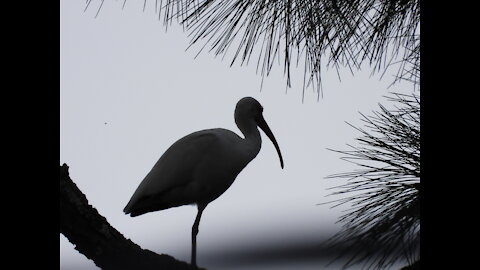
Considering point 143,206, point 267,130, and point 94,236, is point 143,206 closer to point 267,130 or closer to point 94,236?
point 267,130

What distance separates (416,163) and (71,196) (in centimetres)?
83

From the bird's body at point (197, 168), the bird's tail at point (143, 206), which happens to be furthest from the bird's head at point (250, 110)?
the bird's tail at point (143, 206)

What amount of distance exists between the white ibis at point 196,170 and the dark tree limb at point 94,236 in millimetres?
1006

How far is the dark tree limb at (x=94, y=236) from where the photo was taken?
169 centimetres

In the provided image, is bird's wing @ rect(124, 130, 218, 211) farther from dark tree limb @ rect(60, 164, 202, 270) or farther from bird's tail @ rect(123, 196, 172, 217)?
dark tree limb @ rect(60, 164, 202, 270)

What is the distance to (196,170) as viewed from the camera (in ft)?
10.2

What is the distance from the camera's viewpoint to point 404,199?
1.67 meters

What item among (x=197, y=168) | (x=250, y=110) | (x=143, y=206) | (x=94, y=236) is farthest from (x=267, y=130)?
(x=94, y=236)

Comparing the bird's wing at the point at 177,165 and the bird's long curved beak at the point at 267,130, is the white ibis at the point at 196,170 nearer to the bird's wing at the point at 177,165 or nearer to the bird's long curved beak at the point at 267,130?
the bird's wing at the point at 177,165

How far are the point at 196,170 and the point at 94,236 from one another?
1.35 metres

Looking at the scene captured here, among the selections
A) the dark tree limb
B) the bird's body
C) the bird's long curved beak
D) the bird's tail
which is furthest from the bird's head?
the dark tree limb

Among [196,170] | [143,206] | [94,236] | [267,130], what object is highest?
[267,130]

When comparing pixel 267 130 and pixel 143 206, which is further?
pixel 267 130
